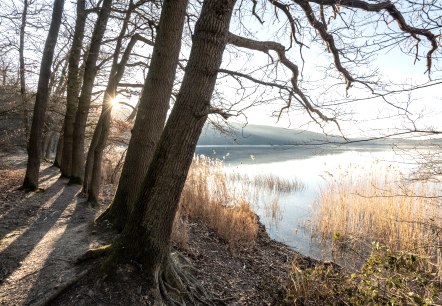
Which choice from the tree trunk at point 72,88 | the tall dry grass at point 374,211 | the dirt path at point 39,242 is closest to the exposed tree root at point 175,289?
the dirt path at point 39,242

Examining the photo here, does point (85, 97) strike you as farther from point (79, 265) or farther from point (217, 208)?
point (79, 265)

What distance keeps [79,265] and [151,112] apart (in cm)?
205

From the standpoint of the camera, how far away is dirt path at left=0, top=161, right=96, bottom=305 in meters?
2.83

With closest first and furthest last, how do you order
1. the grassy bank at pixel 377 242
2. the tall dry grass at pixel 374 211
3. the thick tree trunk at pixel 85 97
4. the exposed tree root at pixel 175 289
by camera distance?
the exposed tree root at pixel 175 289 → the grassy bank at pixel 377 242 → the tall dry grass at pixel 374 211 → the thick tree trunk at pixel 85 97

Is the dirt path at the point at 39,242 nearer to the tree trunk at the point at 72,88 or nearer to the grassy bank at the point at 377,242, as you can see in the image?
the tree trunk at the point at 72,88

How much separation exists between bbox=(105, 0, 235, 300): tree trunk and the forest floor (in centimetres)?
21

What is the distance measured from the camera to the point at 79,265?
3.06 m

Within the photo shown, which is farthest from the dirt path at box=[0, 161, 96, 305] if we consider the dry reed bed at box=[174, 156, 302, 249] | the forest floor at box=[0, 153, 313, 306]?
the dry reed bed at box=[174, 156, 302, 249]

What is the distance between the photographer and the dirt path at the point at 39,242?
2.83 m

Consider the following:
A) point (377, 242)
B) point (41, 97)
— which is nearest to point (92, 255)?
point (377, 242)

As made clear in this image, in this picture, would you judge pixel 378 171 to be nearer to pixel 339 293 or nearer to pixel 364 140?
pixel 339 293

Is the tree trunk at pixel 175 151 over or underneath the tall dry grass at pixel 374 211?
over

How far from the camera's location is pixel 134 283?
8.77ft

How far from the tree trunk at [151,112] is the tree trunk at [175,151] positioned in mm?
1368
